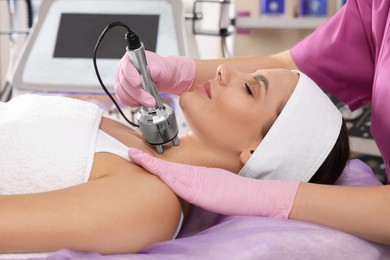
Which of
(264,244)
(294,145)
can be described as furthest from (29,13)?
(264,244)

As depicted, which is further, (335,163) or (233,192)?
(335,163)

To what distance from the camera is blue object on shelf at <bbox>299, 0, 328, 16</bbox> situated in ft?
9.32

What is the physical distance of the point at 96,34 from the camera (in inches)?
79.2

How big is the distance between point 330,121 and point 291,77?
169mm

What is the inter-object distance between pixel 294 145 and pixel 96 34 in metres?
1.10

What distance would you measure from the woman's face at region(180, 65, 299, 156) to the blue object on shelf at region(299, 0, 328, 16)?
5.47ft

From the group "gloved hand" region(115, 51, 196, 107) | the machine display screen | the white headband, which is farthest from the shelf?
the white headband

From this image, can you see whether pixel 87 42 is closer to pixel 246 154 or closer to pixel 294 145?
pixel 246 154

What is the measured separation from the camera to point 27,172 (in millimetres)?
1064

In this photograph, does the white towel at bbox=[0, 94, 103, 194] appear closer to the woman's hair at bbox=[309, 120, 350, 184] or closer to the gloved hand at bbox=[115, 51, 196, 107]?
the gloved hand at bbox=[115, 51, 196, 107]

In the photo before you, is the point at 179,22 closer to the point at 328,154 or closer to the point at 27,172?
the point at 328,154

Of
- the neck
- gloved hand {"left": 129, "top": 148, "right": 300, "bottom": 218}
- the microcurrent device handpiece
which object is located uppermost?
the microcurrent device handpiece

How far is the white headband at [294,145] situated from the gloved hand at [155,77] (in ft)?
0.97

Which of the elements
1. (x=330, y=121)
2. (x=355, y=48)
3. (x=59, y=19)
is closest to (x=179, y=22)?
(x=59, y=19)
